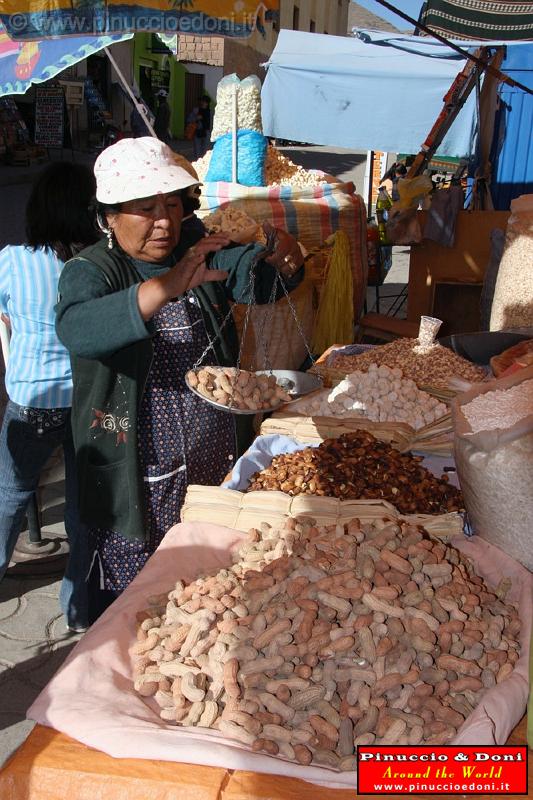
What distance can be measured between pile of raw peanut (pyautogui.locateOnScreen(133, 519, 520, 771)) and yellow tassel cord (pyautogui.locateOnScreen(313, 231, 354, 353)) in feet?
11.6

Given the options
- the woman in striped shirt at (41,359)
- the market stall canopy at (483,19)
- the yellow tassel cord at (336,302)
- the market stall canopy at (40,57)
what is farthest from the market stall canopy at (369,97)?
the woman in striped shirt at (41,359)

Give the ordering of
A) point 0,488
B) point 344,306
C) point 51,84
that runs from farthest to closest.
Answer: point 51,84
point 344,306
point 0,488

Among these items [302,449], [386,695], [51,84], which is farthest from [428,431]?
[51,84]

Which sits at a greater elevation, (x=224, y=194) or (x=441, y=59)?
(x=441, y=59)

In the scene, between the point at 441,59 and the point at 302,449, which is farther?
the point at 441,59

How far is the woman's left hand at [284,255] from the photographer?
7.27ft

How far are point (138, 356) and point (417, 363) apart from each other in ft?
5.19

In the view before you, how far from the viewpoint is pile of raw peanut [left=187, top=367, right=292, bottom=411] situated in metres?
1.93

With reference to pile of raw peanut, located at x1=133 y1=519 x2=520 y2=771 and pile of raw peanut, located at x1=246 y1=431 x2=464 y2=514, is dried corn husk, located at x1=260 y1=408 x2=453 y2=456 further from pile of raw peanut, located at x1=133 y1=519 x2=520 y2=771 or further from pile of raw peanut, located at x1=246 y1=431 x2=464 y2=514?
pile of raw peanut, located at x1=133 y1=519 x2=520 y2=771

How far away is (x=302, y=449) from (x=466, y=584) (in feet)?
3.04

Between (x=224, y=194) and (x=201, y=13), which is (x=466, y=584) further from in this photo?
(x=224, y=194)

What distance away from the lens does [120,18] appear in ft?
10.3

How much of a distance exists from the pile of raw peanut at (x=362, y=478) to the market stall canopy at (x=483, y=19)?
2555 mm
